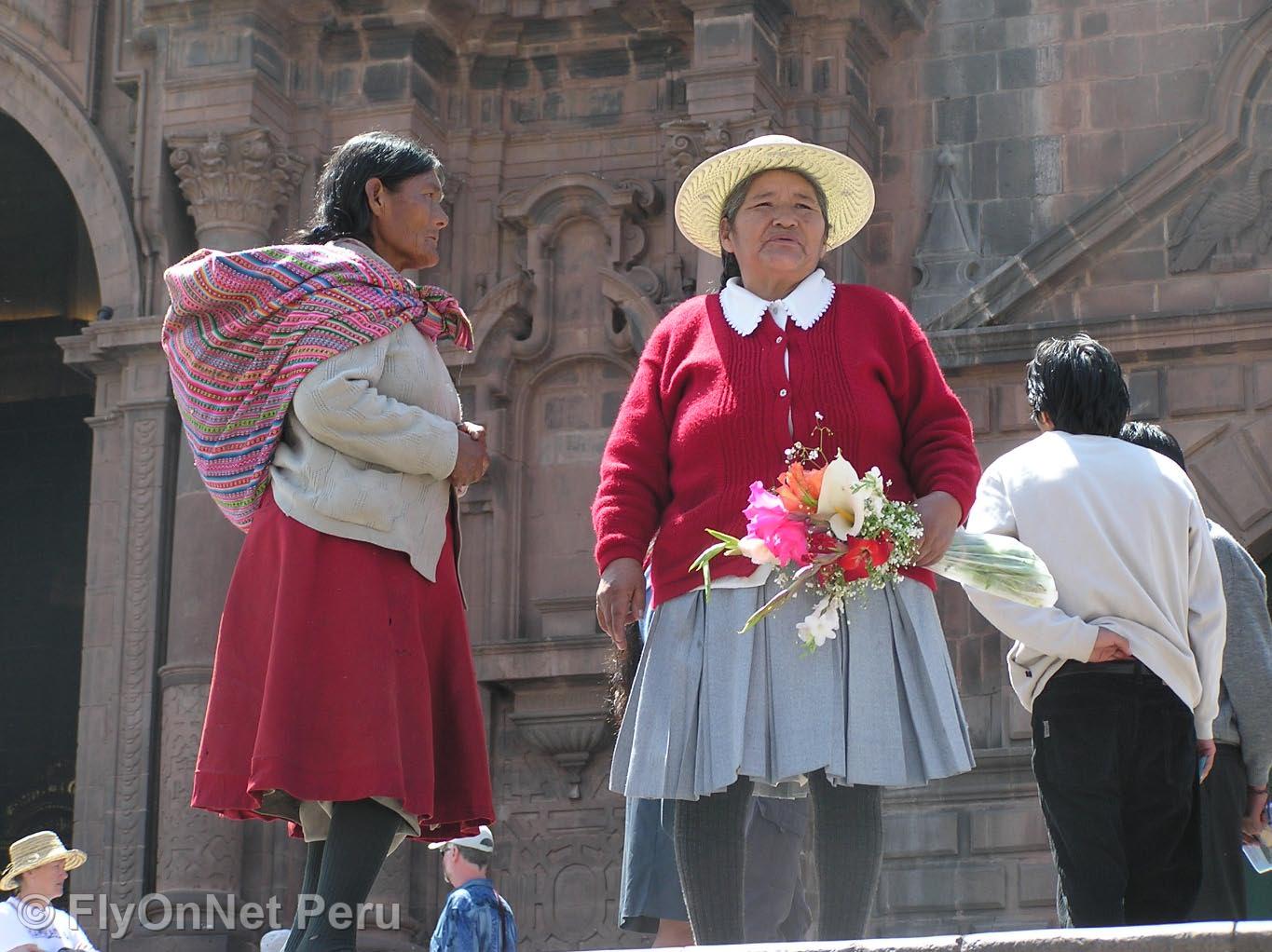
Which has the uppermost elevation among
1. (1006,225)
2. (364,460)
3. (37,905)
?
(1006,225)

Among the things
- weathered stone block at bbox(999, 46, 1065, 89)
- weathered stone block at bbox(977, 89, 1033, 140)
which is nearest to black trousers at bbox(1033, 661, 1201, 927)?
weathered stone block at bbox(977, 89, 1033, 140)

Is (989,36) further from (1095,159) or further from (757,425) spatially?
(757,425)

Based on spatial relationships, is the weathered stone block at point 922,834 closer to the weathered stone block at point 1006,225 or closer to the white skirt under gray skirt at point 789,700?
the weathered stone block at point 1006,225

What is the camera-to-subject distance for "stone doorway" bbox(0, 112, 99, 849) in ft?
58.6

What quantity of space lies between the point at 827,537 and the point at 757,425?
16.7 inches

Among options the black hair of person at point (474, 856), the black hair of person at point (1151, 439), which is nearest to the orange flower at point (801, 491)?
the black hair of person at point (1151, 439)

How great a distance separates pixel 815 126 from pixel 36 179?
6549 millimetres

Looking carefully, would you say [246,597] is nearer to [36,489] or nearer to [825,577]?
[825,577]

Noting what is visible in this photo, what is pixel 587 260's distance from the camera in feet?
42.9

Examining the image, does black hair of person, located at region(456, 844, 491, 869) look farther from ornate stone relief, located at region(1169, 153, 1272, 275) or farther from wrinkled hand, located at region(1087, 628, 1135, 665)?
ornate stone relief, located at region(1169, 153, 1272, 275)

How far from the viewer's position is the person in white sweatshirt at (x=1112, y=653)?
562 cm

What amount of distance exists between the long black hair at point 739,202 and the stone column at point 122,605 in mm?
7300

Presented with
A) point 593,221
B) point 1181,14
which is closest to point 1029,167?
point 1181,14

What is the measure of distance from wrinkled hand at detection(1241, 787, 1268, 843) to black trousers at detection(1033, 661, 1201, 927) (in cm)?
77
